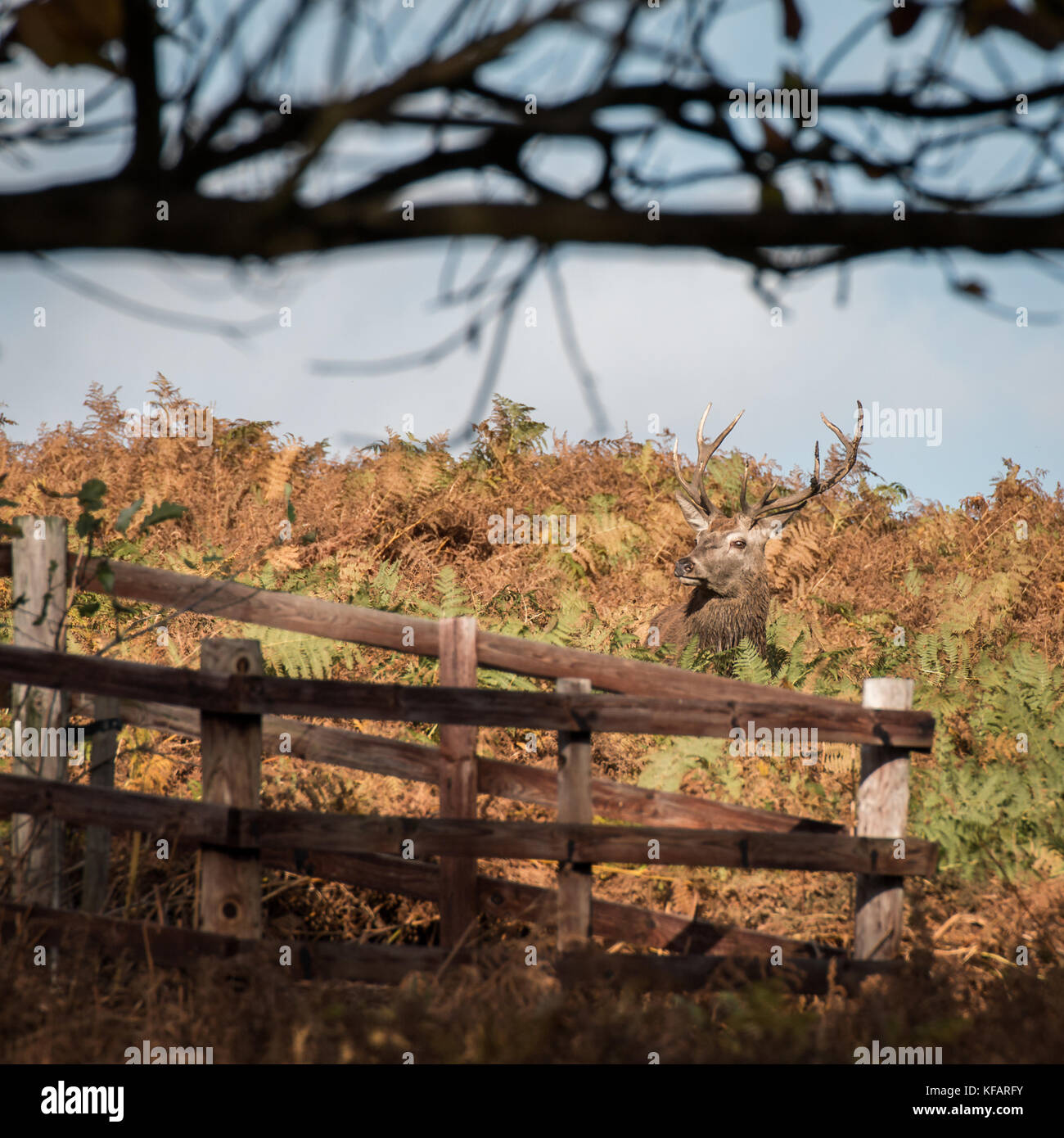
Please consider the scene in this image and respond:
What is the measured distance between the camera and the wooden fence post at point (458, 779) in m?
4.65

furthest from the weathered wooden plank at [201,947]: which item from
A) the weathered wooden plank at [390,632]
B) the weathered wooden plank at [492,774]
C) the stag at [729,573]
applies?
the stag at [729,573]

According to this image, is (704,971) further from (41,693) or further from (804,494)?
(804,494)

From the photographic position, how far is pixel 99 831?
4555 millimetres

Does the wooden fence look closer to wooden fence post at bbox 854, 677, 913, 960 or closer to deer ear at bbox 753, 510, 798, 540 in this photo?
wooden fence post at bbox 854, 677, 913, 960

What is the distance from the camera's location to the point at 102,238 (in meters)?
2.04

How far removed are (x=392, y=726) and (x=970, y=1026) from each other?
4.79 m

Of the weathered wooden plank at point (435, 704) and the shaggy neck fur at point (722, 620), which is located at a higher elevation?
the shaggy neck fur at point (722, 620)

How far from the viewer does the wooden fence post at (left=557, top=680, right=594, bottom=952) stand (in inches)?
161

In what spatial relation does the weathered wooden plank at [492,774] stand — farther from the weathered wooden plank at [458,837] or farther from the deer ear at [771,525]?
the deer ear at [771,525]

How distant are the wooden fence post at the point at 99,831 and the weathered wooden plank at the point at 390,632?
591 mm

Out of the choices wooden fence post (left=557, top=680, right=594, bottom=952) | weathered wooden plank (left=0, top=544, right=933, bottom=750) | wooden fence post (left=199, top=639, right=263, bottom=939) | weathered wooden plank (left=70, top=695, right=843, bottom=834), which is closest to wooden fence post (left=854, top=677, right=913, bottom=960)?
weathered wooden plank (left=0, top=544, right=933, bottom=750)

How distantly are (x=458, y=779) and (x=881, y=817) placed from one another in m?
2.00
